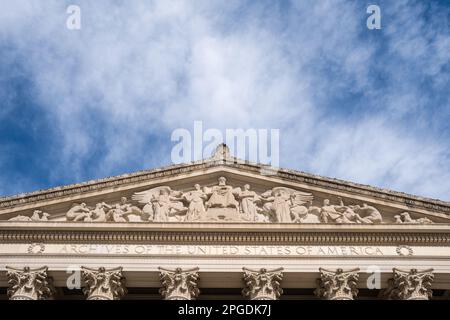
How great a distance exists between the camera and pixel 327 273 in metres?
26.1

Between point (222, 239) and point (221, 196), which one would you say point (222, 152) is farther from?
point (222, 239)

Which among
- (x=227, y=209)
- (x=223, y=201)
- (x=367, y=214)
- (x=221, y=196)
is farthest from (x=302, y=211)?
(x=221, y=196)

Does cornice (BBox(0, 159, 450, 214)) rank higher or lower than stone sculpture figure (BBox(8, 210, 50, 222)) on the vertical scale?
higher

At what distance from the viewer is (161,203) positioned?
94.2ft

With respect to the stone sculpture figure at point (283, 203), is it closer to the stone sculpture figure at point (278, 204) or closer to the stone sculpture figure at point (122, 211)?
the stone sculpture figure at point (278, 204)

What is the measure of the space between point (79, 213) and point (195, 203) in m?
5.43

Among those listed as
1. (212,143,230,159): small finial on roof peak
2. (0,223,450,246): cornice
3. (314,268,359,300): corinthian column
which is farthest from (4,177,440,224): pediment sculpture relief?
(314,268,359,300): corinthian column

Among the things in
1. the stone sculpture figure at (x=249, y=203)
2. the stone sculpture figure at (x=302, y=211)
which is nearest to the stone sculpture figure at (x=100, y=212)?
the stone sculpture figure at (x=249, y=203)

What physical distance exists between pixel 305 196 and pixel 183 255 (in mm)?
6658

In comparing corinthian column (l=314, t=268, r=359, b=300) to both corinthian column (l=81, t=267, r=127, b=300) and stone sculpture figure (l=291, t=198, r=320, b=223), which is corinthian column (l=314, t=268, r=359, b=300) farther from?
corinthian column (l=81, t=267, r=127, b=300)

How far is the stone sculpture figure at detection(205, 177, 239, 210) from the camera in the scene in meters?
28.7

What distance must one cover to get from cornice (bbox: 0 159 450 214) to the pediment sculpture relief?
2.08ft

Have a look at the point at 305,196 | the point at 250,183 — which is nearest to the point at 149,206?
the point at 250,183
